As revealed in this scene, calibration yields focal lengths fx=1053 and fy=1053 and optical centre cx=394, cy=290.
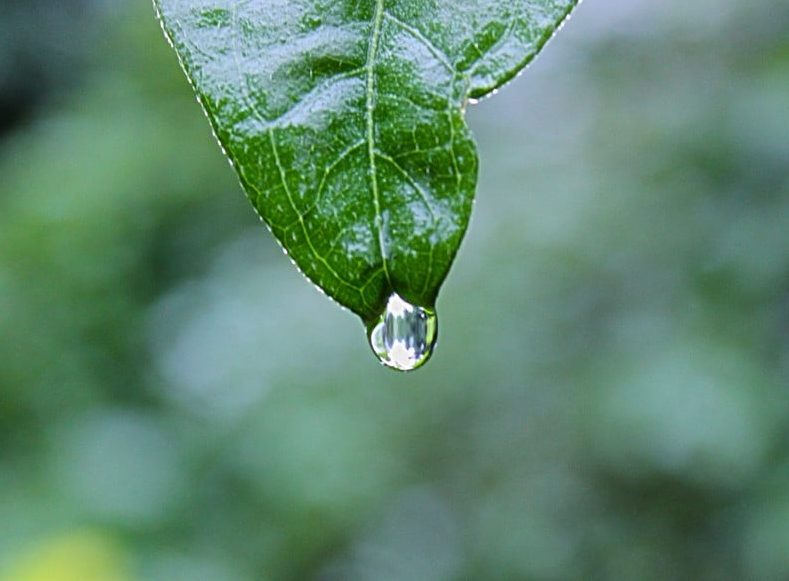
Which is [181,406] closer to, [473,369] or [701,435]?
[473,369]

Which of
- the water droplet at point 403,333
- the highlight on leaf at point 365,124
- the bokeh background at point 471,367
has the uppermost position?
the highlight on leaf at point 365,124

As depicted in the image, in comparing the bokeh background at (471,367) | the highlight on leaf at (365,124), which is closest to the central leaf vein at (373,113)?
the highlight on leaf at (365,124)

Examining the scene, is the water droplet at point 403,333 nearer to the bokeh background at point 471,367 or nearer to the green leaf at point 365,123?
the green leaf at point 365,123

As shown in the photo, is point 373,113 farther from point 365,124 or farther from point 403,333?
point 403,333

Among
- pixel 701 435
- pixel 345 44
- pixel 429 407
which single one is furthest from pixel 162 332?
pixel 345 44

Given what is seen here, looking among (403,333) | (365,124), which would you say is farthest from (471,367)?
(365,124)

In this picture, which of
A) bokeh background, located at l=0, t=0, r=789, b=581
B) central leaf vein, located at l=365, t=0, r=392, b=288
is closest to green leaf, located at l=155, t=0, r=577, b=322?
central leaf vein, located at l=365, t=0, r=392, b=288
